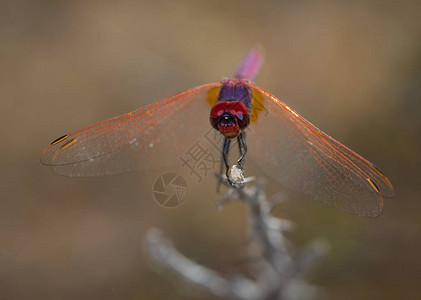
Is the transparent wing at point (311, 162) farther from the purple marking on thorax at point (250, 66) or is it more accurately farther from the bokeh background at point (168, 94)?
the bokeh background at point (168, 94)

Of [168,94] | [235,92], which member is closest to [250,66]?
[235,92]

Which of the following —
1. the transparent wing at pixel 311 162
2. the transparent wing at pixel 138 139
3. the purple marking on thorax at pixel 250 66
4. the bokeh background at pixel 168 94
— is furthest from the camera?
the bokeh background at pixel 168 94

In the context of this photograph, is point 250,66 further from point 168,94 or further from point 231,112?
point 168,94

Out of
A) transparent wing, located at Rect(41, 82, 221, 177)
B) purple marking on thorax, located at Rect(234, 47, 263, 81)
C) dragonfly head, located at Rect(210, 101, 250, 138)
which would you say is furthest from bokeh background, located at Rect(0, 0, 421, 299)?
dragonfly head, located at Rect(210, 101, 250, 138)

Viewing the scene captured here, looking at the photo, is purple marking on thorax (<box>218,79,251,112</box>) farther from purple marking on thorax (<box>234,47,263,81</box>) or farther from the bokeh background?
the bokeh background

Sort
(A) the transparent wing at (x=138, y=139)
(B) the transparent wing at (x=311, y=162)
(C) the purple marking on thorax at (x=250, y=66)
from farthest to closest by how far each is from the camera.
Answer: (C) the purple marking on thorax at (x=250, y=66) < (A) the transparent wing at (x=138, y=139) < (B) the transparent wing at (x=311, y=162)

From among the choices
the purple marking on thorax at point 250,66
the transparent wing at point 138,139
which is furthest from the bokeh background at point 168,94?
the purple marking on thorax at point 250,66

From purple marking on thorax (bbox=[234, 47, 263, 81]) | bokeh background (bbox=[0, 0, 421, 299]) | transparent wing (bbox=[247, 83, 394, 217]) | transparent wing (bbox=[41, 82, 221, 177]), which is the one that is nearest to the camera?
transparent wing (bbox=[247, 83, 394, 217])
